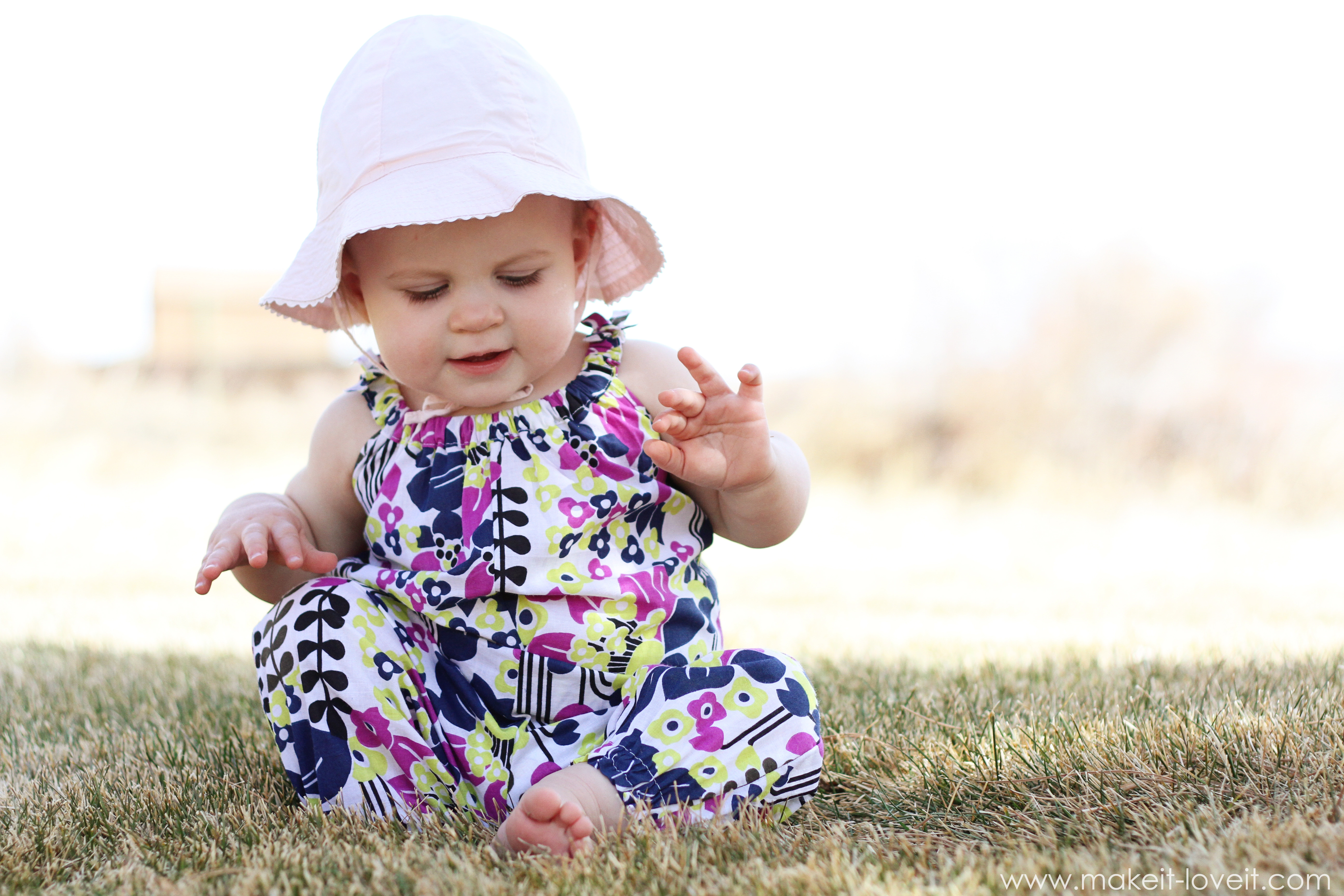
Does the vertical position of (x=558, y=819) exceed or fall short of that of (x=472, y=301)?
it falls short

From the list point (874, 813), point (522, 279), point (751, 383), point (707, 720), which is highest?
point (522, 279)

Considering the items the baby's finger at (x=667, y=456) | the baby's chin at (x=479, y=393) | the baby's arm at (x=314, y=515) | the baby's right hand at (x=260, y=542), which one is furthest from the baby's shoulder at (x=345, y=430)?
the baby's finger at (x=667, y=456)

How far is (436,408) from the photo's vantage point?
1730 mm

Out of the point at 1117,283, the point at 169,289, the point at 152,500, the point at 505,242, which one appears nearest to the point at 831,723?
the point at 505,242

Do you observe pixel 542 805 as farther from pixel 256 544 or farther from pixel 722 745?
pixel 256 544

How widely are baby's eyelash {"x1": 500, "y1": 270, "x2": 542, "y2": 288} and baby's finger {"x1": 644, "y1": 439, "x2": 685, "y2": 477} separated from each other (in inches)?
12.0

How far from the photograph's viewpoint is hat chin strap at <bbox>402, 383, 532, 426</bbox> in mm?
1718

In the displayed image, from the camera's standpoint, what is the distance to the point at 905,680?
2.25 meters

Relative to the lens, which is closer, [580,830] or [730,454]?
[580,830]

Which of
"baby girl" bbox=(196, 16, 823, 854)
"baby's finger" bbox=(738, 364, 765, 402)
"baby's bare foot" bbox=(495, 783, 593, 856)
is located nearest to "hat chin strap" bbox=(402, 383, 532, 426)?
"baby girl" bbox=(196, 16, 823, 854)

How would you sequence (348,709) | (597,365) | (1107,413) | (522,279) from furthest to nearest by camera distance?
(1107,413) < (597,365) < (522,279) < (348,709)

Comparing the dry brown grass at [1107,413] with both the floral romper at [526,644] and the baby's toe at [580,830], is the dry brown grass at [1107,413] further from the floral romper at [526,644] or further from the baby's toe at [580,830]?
the baby's toe at [580,830]

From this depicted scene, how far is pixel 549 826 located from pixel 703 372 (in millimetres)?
619

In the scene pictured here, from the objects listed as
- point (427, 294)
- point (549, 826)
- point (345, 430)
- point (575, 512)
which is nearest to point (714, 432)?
point (575, 512)
